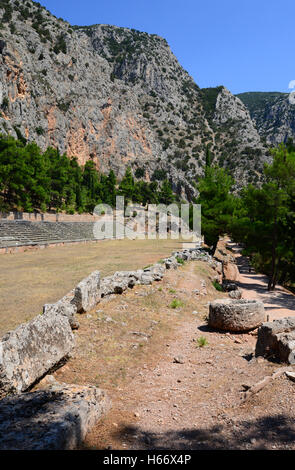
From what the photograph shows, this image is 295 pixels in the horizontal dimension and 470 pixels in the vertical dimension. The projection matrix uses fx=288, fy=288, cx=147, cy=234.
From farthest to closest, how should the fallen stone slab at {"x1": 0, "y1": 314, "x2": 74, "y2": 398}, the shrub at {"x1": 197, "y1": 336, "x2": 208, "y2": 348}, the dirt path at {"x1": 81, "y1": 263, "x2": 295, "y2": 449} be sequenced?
the shrub at {"x1": 197, "y1": 336, "x2": 208, "y2": 348} → the fallen stone slab at {"x1": 0, "y1": 314, "x2": 74, "y2": 398} → the dirt path at {"x1": 81, "y1": 263, "x2": 295, "y2": 449}

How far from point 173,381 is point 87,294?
3607 mm

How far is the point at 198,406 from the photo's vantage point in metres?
4.05

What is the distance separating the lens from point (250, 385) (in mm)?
4246

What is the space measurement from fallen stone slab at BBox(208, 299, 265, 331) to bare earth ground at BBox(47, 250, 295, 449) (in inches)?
9.3

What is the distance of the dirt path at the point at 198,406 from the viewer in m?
3.07

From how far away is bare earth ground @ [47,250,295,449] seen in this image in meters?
3.16

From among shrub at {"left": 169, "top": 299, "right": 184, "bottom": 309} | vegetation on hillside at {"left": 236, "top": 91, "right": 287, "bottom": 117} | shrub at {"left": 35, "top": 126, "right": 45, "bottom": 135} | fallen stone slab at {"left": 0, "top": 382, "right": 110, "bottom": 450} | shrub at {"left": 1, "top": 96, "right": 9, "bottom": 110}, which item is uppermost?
vegetation on hillside at {"left": 236, "top": 91, "right": 287, "bottom": 117}

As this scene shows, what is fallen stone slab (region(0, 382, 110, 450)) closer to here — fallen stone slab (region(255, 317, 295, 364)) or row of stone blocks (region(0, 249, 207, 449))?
row of stone blocks (region(0, 249, 207, 449))

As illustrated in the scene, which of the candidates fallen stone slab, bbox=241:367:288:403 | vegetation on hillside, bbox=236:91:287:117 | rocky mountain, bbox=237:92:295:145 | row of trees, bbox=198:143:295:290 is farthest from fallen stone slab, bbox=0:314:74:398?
vegetation on hillside, bbox=236:91:287:117

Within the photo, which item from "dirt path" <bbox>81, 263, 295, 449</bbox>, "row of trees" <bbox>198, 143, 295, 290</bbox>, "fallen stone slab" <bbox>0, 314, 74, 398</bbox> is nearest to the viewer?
"dirt path" <bbox>81, 263, 295, 449</bbox>

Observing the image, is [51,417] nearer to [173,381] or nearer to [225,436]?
[225,436]

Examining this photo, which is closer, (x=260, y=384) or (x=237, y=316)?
(x=260, y=384)

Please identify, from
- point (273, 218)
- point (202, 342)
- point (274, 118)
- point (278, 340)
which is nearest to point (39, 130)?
point (273, 218)

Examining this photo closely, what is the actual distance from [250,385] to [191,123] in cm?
14467
